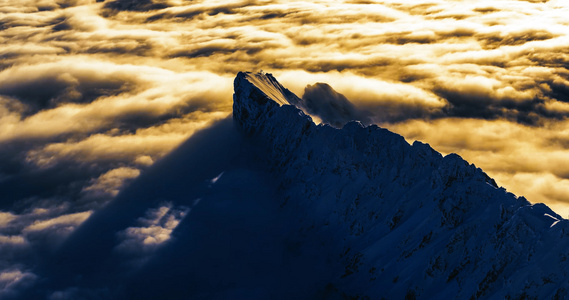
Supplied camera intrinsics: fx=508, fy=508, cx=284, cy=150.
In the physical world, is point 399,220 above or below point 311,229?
above

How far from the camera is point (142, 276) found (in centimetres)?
7462

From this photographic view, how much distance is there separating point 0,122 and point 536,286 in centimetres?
16263

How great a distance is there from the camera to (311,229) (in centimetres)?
8100

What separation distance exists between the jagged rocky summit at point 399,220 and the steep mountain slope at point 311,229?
0.16 m

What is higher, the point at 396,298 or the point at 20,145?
the point at 396,298

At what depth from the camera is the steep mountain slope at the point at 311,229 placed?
5219cm

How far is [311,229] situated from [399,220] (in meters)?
16.9

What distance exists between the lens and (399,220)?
226ft

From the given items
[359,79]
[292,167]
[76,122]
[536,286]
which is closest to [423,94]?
[359,79]

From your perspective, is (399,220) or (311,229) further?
(311,229)

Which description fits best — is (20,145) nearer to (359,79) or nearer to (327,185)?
(327,185)

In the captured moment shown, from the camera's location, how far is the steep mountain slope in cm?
5219

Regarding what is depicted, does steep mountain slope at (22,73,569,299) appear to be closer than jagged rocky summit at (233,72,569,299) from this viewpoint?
No

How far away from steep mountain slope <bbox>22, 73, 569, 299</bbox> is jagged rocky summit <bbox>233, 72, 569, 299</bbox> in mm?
164
